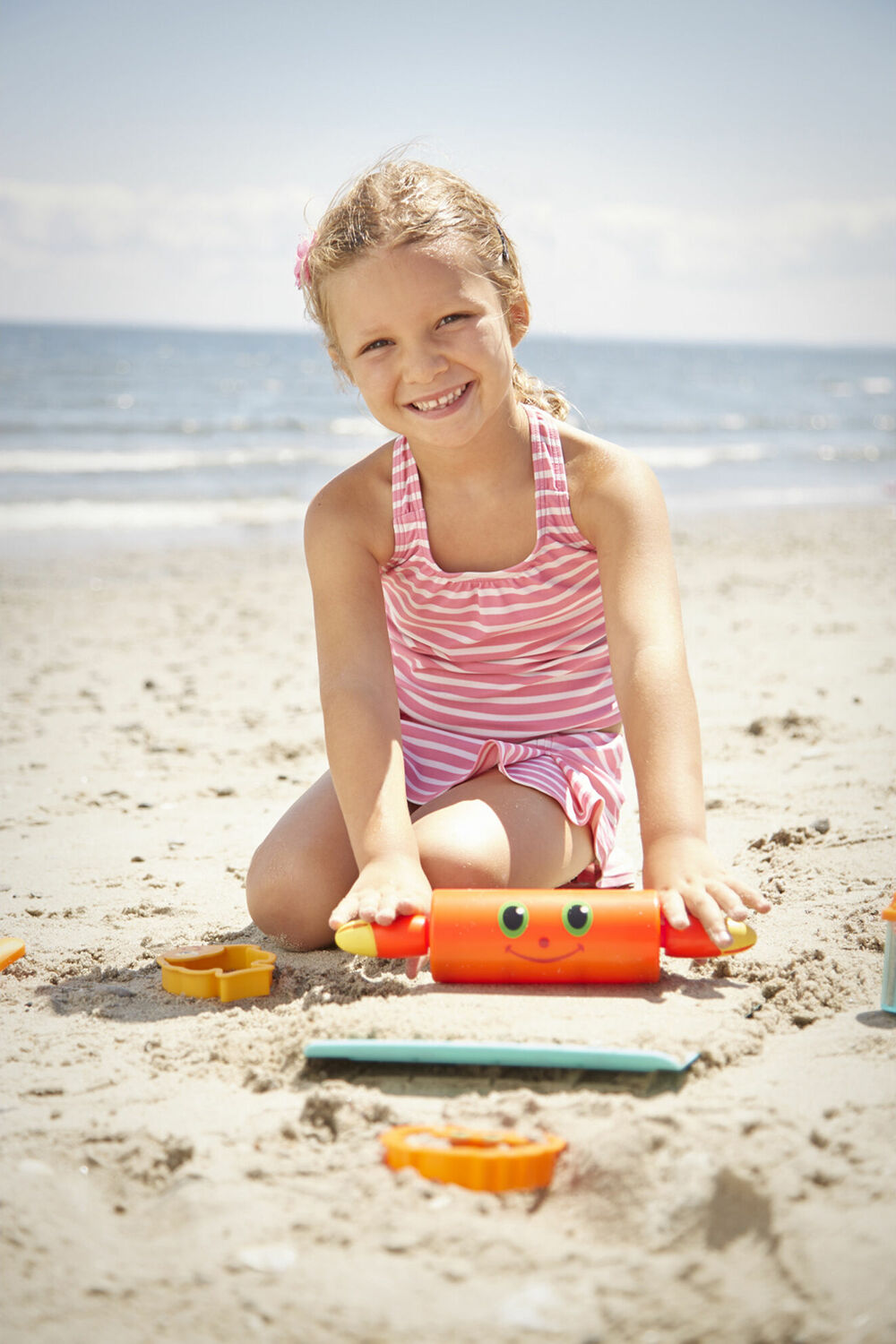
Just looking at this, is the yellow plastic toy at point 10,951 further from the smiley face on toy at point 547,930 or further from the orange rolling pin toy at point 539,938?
the smiley face on toy at point 547,930

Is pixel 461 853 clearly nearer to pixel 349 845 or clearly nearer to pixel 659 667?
pixel 349 845

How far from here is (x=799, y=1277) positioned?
1349mm

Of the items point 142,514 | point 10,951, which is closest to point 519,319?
point 10,951

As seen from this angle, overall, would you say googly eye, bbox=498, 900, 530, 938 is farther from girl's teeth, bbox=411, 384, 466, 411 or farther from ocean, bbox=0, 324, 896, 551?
ocean, bbox=0, 324, 896, 551

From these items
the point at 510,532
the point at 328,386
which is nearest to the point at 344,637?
the point at 510,532

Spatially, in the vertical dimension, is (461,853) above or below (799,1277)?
above

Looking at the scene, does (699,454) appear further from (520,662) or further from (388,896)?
(388,896)

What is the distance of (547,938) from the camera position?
7.01 feet

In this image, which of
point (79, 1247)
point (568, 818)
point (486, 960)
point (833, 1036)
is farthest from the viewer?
point (568, 818)

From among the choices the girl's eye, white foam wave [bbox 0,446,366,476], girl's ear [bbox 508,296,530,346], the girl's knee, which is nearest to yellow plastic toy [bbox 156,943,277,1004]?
the girl's knee

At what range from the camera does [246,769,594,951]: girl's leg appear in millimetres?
2480

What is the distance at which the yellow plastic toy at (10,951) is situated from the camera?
2.45 m

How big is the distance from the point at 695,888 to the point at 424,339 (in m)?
1.30

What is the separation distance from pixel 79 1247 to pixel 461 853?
1147 millimetres
